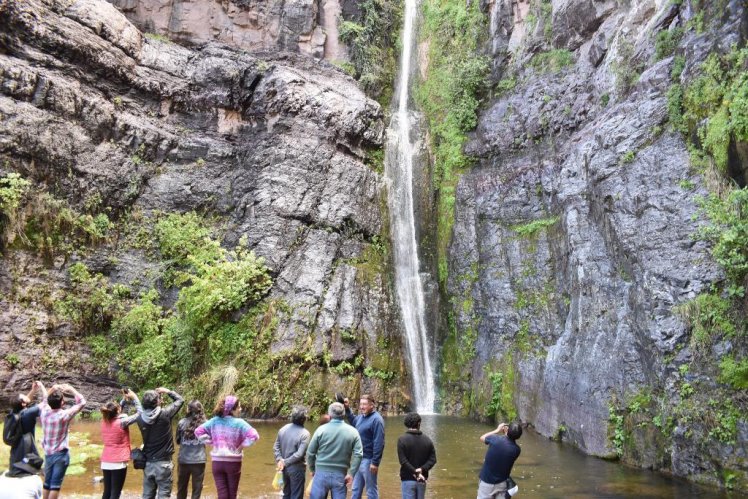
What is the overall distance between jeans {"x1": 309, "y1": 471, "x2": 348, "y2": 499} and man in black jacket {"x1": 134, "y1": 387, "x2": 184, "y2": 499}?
1.90 m

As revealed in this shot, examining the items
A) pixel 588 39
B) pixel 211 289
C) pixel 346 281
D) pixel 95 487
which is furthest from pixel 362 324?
pixel 588 39

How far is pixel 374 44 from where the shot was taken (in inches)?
1086

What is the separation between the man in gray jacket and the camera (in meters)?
6.58

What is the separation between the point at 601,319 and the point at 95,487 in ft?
35.9

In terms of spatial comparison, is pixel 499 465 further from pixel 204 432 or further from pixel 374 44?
pixel 374 44

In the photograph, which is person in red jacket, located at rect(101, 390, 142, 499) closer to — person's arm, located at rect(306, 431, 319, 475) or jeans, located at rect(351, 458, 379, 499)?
person's arm, located at rect(306, 431, 319, 475)

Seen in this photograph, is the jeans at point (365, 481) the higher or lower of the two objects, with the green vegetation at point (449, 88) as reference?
lower

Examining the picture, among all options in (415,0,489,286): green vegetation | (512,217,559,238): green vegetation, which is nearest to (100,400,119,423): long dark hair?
(512,217,559,238): green vegetation

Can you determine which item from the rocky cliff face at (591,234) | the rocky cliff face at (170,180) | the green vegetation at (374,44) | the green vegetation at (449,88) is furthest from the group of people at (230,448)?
the green vegetation at (374,44)

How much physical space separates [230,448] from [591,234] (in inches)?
439

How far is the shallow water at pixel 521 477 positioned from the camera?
8961 millimetres

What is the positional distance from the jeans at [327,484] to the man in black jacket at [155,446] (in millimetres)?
1897


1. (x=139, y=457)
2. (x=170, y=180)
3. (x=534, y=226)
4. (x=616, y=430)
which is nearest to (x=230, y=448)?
(x=139, y=457)

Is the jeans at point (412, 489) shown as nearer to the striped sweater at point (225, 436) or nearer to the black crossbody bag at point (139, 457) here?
the striped sweater at point (225, 436)
